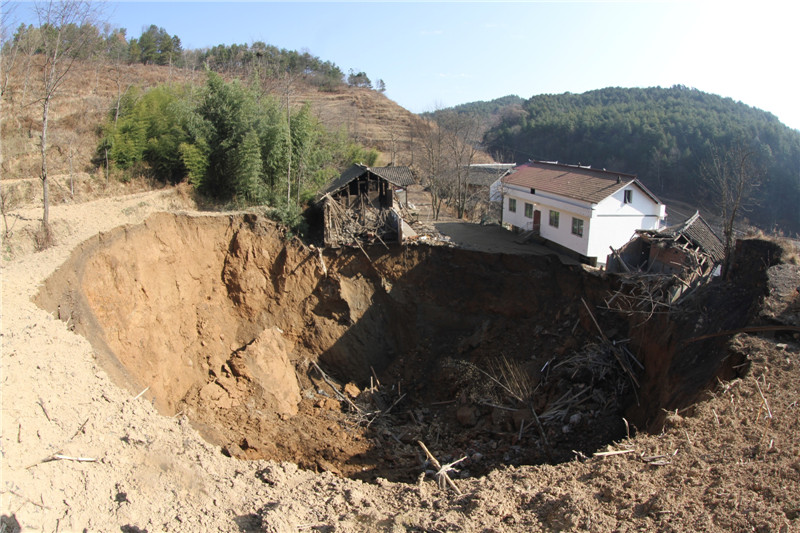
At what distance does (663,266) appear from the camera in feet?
52.4

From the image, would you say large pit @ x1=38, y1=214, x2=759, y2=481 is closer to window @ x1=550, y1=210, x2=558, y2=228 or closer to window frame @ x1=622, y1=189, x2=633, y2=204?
window @ x1=550, y1=210, x2=558, y2=228

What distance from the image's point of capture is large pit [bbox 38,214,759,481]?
11.6 meters

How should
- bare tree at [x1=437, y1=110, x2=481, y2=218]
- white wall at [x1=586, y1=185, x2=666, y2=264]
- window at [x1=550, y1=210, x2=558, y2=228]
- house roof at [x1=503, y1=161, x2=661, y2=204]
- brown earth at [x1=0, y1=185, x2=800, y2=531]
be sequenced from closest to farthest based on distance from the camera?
brown earth at [x1=0, y1=185, x2=800, y2=531] → white wall at [x1=586, y1=185, x2=666, y2=264] → house roof at [x1=503, y1=161, x2=661, y2=204] → window at [x1=550, y1=210, x2=558, y2=228] → bare tree at [x1=437, y1=110, x2=481, y2=218]

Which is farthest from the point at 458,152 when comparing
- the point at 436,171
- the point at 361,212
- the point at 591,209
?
A: the point at 361,212

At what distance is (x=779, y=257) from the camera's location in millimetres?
11766

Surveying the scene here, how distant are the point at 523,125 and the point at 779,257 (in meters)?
53.6

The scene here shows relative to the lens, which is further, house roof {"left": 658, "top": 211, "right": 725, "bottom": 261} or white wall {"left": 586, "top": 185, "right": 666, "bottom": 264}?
white wall {"left": 586, "top": 185, "right": 666, "bottom": 264}

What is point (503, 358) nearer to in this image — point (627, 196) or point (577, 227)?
point (577, 227)

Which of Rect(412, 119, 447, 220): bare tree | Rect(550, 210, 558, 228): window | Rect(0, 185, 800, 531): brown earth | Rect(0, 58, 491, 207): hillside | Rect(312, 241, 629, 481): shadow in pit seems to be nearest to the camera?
Rect(0, 185, 800, 531): brown earth

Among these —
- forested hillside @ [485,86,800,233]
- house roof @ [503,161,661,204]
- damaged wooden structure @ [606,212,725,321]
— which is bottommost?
damaged wooden structure @ [606,212,725,321]

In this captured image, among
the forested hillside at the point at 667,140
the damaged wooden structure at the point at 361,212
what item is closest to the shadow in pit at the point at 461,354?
the damaged wooden structure at the point at 361,212

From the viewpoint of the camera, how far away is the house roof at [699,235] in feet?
53.0

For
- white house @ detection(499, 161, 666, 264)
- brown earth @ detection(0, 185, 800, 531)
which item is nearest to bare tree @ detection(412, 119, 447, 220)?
white house @ detection(499, 161, 666, 264)

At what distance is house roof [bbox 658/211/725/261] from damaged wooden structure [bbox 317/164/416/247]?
28.5 feet
